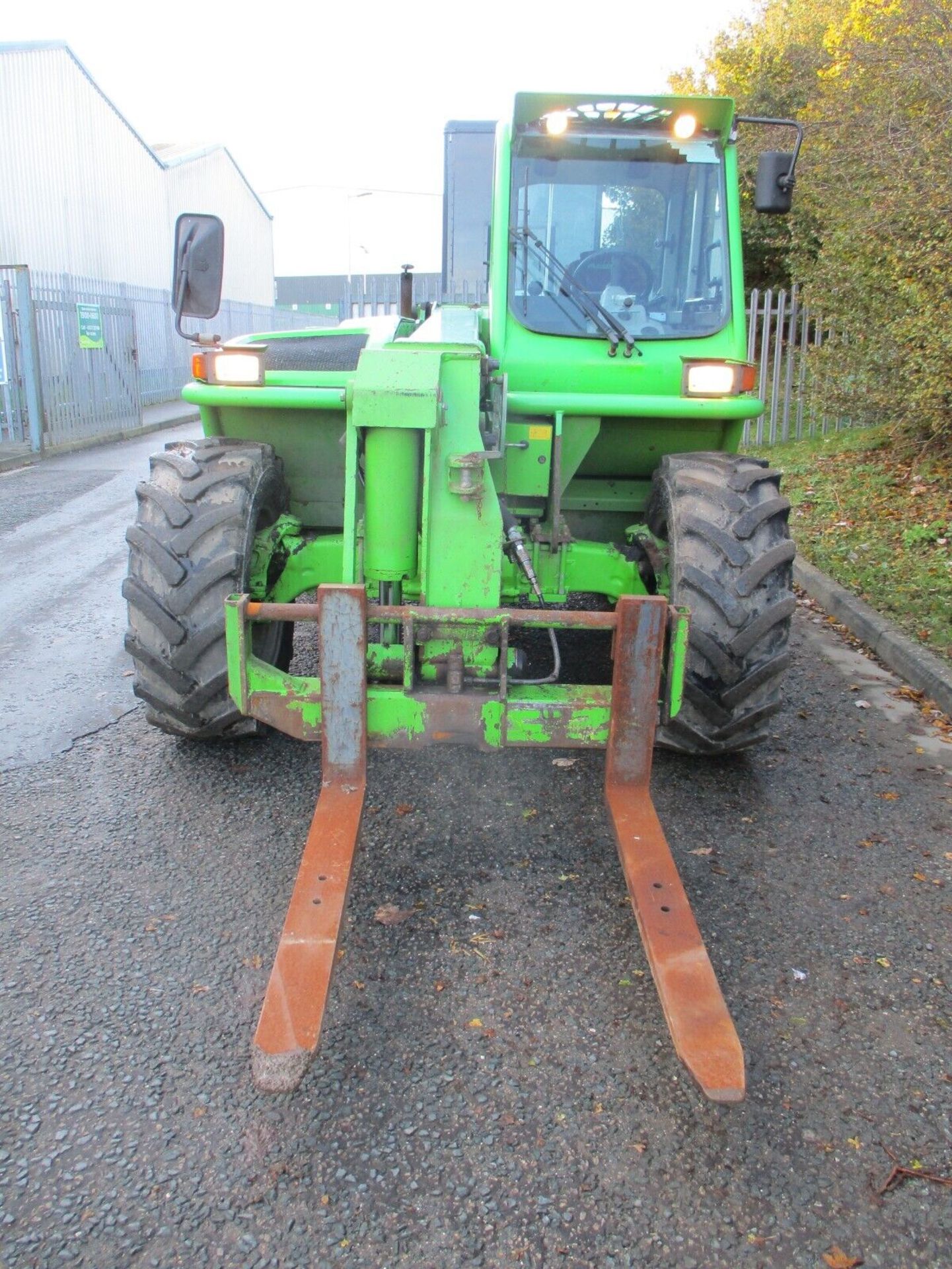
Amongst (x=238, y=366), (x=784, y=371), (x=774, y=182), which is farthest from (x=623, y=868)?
(x=784, y=371)

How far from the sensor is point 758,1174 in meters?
2.25

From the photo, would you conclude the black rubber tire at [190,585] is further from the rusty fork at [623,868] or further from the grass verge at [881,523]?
the grass verge at [881,523]

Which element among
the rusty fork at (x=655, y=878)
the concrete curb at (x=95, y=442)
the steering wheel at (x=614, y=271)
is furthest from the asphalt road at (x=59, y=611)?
the steering wheel at (x=614, y=271)

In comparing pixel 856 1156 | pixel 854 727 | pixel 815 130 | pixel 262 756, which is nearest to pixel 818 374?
pixel 815 130

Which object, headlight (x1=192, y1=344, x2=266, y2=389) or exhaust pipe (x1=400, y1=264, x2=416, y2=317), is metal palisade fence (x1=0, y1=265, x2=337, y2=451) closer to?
exhaust pipe (x1=400, y1=264, x2=416, y2=317)

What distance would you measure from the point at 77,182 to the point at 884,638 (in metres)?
25.5

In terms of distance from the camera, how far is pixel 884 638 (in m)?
5.93

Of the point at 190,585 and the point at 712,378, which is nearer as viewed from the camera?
the point at 190,585

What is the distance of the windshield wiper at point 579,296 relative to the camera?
14.7ft

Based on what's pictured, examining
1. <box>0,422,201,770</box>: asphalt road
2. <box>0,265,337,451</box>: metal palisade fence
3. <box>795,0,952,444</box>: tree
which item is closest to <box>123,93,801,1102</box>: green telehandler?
<box>0,422,201,770</box>: asphalt road

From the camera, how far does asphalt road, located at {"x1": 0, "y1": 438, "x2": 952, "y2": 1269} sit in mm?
2117

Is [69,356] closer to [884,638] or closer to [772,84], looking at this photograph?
[772,84]

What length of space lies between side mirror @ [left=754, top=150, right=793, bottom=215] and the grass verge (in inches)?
102

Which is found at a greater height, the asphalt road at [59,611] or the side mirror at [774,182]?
the side mirror at [774,182]
